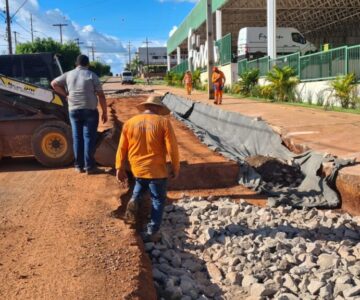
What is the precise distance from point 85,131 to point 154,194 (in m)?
2.71

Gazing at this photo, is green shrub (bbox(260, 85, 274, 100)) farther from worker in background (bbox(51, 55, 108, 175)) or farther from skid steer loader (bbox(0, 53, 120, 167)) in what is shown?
worker in background (bbox(51, 55, 108, 175))

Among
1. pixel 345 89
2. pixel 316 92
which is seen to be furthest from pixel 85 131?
pixel 316 92

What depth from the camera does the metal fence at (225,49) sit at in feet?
114

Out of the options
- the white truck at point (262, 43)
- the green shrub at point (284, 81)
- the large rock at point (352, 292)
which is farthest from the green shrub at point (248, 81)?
the large rock at point (352, 292)

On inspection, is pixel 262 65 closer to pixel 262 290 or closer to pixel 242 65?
pixel 242 65

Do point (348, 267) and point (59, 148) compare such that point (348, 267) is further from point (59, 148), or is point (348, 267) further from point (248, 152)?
point (248, 152)

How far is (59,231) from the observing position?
220 inches

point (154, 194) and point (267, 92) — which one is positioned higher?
point (267, 92)

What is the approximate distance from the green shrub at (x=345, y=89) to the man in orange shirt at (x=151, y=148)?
480 inches

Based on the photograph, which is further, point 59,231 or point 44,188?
point 44,188

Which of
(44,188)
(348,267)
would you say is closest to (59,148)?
(44,188)

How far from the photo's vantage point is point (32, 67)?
947 centimetres

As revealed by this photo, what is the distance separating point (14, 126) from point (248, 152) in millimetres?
5367

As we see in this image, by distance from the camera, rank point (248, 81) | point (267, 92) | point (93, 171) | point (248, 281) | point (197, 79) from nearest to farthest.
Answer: point (248, 281) < point (93, 171) < point (267, 92) < point (248, 81) < point (197, 79)
